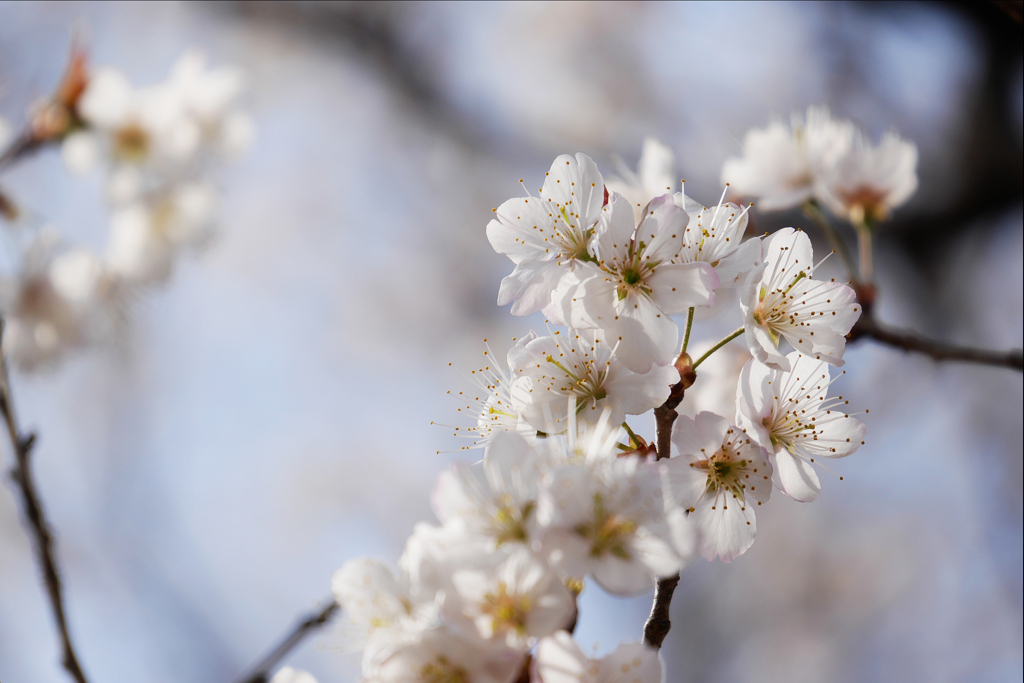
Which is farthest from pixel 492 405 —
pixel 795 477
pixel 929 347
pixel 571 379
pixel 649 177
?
pixel 929 347

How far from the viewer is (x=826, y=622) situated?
338 cm

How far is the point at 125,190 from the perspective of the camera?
6.74 ft

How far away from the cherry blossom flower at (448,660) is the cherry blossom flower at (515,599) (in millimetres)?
17

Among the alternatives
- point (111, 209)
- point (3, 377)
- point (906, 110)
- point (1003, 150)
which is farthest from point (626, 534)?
point (906, 110)

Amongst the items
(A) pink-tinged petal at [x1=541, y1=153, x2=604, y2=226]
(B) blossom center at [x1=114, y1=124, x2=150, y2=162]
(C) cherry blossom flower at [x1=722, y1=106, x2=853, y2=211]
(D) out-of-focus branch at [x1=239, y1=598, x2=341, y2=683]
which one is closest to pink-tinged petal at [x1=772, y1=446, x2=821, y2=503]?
(A) pink-tinged petal at [x1=541, y1=153, x2=604, y2=226]

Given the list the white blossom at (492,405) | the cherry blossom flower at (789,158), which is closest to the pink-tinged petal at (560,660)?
the white blossom at (492,405)

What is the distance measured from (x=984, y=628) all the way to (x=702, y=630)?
120 centimetres

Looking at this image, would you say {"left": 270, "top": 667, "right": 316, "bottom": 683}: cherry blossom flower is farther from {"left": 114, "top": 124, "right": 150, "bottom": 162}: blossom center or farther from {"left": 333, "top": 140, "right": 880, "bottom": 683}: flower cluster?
{"left": 114, "top": 124, "right": 150, "bottom": 162}: blossom center

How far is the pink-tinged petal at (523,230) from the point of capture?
2.37 ft

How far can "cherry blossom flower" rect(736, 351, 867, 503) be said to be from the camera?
2.30ft

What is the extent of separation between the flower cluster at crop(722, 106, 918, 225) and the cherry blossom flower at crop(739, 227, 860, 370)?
2.00 feet

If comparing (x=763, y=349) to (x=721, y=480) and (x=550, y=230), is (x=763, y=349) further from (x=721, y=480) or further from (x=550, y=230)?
(x=550, y=230)

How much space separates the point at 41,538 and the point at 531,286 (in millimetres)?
507

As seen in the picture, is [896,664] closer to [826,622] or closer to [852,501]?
[826,622]
